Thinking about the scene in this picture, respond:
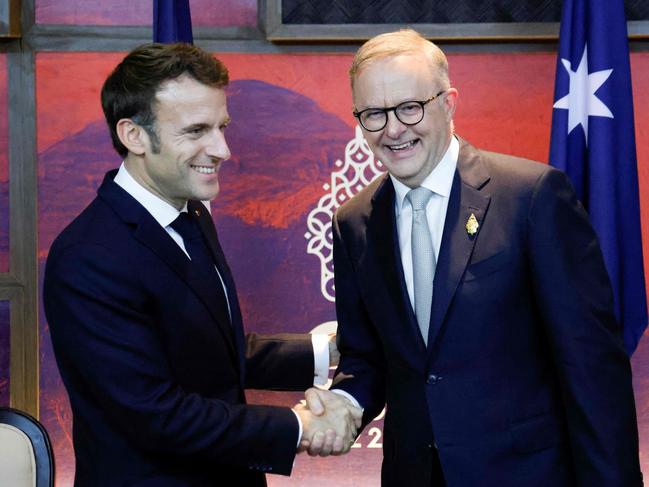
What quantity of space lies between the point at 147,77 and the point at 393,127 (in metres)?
0.58

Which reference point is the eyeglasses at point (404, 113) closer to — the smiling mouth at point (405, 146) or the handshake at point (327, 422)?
the smiling mouth at point (405, 146)

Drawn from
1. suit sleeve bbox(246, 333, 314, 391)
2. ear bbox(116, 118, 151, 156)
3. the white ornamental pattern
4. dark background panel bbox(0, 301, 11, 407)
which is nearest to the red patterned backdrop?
the white ornamental pattern

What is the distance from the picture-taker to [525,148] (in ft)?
12.2

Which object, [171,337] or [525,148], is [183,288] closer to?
[171,337]

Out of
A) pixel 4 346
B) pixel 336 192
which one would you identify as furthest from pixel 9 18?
pixel 336 192

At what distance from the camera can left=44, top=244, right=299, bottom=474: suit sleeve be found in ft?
6.81

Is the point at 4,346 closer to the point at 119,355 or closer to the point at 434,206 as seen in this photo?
the point at 119,355

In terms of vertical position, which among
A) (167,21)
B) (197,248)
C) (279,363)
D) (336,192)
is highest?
(167,21)

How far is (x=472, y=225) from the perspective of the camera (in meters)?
2.14

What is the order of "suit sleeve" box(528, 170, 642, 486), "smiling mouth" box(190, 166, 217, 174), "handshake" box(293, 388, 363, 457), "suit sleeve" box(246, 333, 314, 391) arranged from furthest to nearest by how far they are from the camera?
"suit sleeve" box(246, 333, 314, 391)
"handshake" box(293, 388, 363, 457)
"smiling mouth" box(190, 166, 217, 174)
"suit sleeve" box(528, 170, 642, 486)

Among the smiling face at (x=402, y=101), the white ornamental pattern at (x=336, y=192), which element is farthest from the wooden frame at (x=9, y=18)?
the smiling face at (x=402, y=101)

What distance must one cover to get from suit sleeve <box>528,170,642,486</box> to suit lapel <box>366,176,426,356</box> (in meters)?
0.30

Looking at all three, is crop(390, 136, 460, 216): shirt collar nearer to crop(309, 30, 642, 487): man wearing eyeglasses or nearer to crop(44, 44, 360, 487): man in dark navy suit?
crop(309, 30, 642, 487): man wearing eyeglasses

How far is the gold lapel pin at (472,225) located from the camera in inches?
84.1
